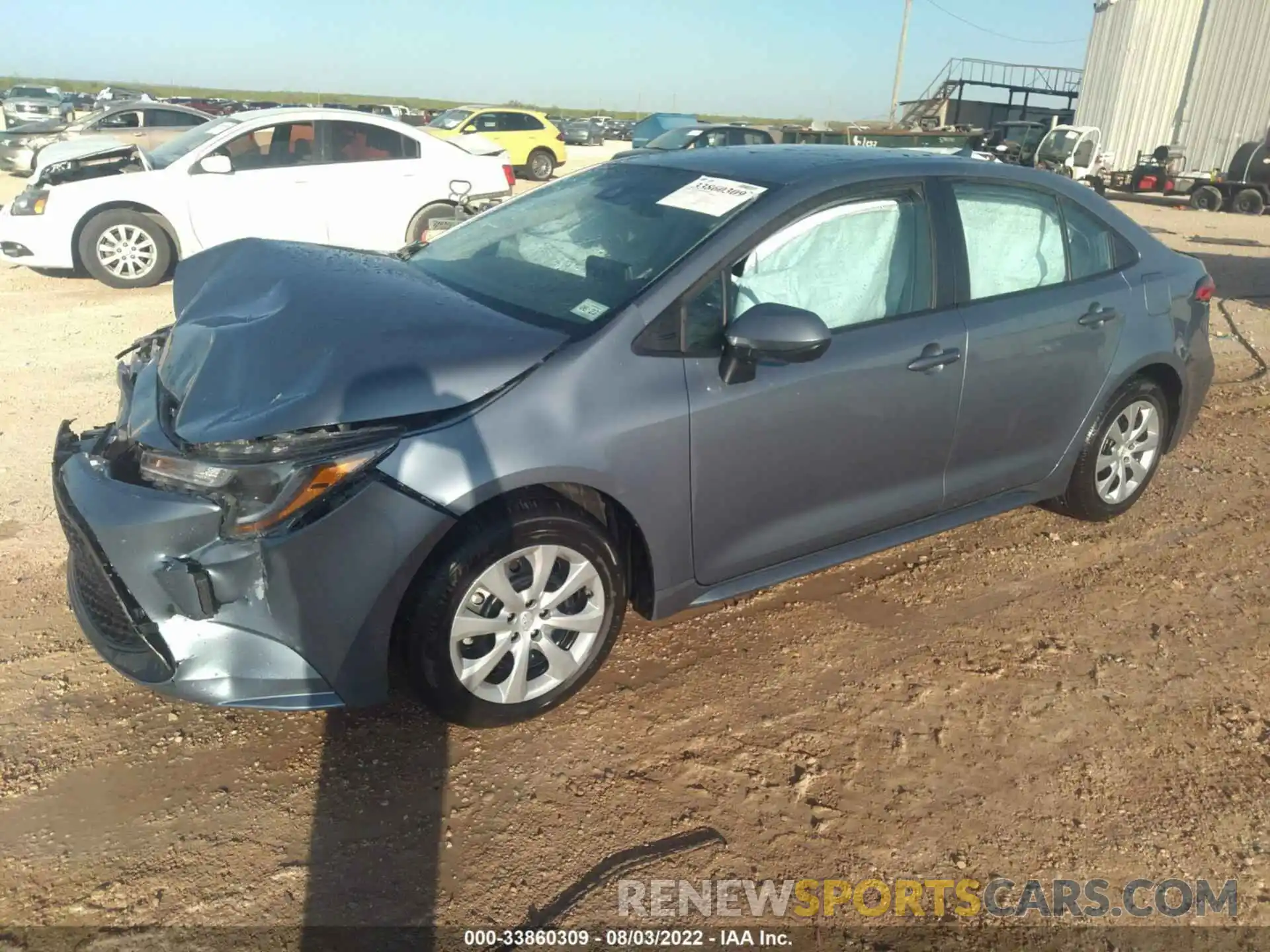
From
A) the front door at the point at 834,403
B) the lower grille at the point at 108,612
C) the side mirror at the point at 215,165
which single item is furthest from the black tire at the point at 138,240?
Result: the front door at the point at 834,403

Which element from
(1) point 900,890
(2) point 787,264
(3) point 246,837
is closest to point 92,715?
(3) point 246,837

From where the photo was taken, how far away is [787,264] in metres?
3.13

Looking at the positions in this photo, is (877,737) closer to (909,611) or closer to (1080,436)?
(909,611)

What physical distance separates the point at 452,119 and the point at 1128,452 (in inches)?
848

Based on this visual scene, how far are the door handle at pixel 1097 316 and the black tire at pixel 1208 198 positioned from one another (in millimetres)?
21904

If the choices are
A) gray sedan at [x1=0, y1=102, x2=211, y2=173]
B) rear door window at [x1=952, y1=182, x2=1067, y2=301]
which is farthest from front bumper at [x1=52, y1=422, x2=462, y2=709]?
gray sedan at [x1=0, y1=102, x2=211, y2=173]

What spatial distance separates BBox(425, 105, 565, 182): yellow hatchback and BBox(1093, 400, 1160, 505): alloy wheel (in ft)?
65.1

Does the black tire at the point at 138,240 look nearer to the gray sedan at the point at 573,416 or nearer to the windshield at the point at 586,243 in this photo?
the gray sedan at the point at 573,416

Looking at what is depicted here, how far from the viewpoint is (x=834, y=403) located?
3.10 meters

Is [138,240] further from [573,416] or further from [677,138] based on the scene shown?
[677,138]

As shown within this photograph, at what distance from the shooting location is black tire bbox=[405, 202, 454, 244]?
9086 millimetres

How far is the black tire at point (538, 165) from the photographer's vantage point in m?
22.8

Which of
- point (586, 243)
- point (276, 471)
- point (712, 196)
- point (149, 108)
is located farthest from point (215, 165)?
point (149, 108)

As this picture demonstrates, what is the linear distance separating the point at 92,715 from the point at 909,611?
290 cm
